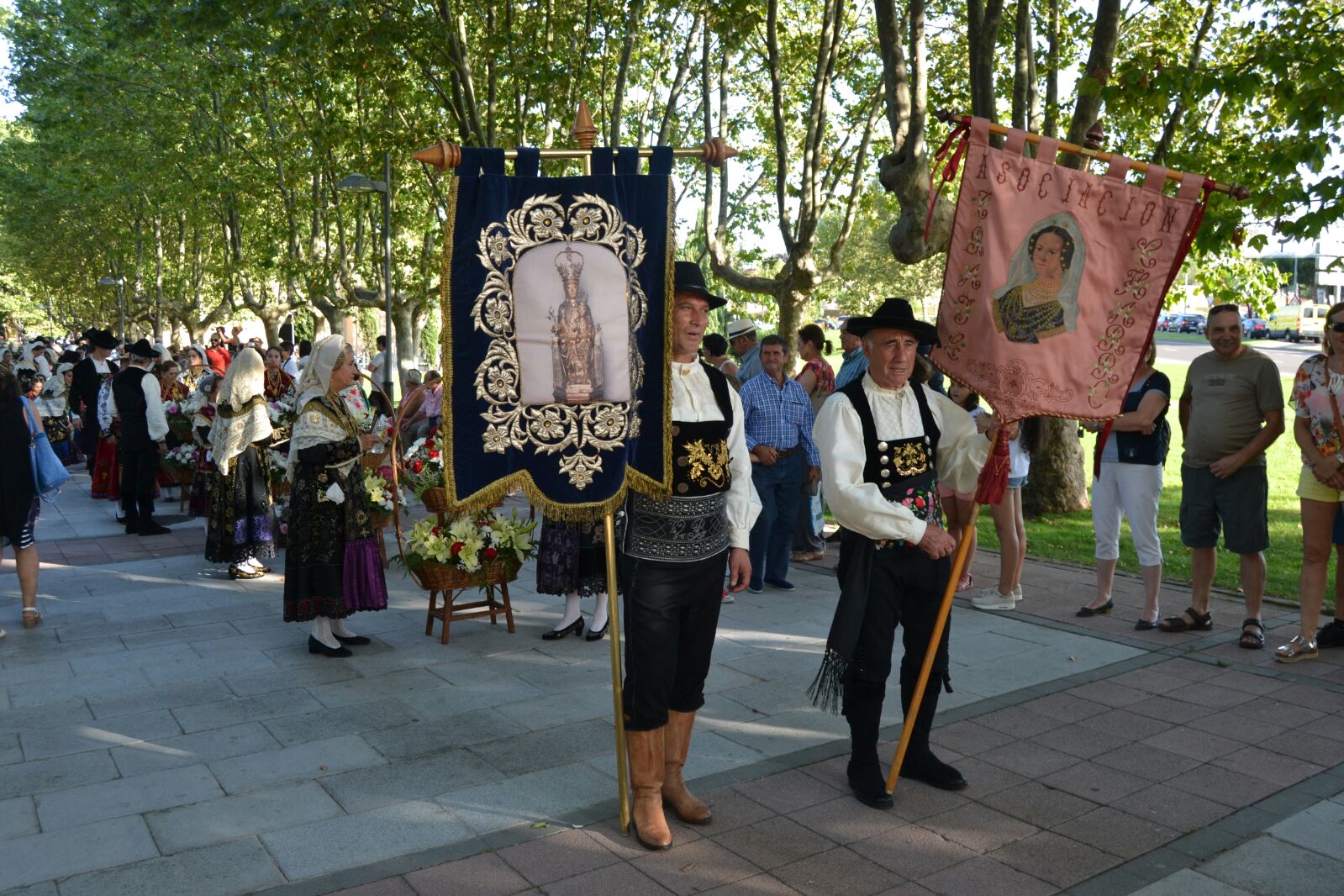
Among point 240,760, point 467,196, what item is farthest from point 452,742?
point 467,196

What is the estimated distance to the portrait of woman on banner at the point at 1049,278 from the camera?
15.5 ft

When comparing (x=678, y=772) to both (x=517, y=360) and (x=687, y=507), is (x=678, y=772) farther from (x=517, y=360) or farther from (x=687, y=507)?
(x=517, y=360)

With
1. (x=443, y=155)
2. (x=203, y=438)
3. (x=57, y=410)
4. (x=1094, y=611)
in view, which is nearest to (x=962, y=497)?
(x=443, y=155)

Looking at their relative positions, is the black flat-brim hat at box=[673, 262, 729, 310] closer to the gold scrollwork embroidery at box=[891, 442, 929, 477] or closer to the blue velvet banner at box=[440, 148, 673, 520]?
the blue velvet banner at box=[440, 148, 673, 520]

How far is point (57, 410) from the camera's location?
18109 mm

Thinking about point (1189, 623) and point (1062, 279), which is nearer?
point (1062, 279)

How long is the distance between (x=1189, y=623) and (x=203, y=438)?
30.4 ft

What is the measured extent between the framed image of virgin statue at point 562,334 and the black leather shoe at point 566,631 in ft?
11.1

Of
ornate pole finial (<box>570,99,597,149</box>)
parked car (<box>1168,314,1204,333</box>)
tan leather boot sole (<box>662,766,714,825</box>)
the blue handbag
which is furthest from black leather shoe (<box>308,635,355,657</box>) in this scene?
parked car (<box>1168,314,1204,333</box>)

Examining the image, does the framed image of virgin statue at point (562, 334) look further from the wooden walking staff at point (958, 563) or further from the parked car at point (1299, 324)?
the parked car at point (1299, 324)

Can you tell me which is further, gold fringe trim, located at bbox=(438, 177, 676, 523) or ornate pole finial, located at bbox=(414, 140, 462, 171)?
gold fringe trim, located at bbox=(438, 177, 676, 523)

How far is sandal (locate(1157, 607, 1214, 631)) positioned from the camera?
24.2 feet

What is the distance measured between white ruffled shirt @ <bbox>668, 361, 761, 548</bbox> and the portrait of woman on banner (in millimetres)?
1244

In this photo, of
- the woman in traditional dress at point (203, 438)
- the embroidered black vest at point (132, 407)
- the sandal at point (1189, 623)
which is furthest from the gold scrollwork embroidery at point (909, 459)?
the embroidered black vest at point (132, 407)
